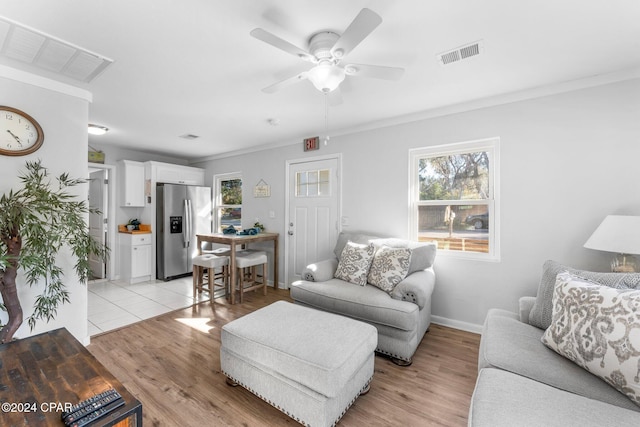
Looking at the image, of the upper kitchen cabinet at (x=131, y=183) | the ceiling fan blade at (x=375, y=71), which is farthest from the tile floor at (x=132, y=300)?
the ceiling fan blade at (x=375, y=71)

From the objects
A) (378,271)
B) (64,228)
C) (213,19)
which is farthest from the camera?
(378,271)

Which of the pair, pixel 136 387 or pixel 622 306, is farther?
pixel 136 387

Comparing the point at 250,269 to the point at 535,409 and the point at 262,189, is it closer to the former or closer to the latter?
the point at 262,189

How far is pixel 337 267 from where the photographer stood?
10.2 feet

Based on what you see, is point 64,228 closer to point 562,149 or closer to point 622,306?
point 622,306

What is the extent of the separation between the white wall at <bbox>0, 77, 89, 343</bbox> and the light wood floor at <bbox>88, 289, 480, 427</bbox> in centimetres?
41

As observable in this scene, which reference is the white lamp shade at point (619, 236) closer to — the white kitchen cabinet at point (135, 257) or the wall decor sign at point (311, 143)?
the wall decor sign at point (311, 143)

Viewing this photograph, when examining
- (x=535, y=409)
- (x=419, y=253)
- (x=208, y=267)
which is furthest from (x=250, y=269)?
(x=535, y=409)

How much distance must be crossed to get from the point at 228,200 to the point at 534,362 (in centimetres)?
497

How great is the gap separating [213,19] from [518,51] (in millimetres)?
2015

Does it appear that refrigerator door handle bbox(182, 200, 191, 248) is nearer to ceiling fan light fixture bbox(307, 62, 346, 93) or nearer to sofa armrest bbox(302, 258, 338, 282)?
sofa armrest bbox(302, 258, 338, 282)

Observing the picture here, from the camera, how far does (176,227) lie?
4.86 metres

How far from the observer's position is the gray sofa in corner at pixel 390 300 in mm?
2223

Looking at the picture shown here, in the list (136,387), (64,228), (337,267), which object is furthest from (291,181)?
(136,387)
